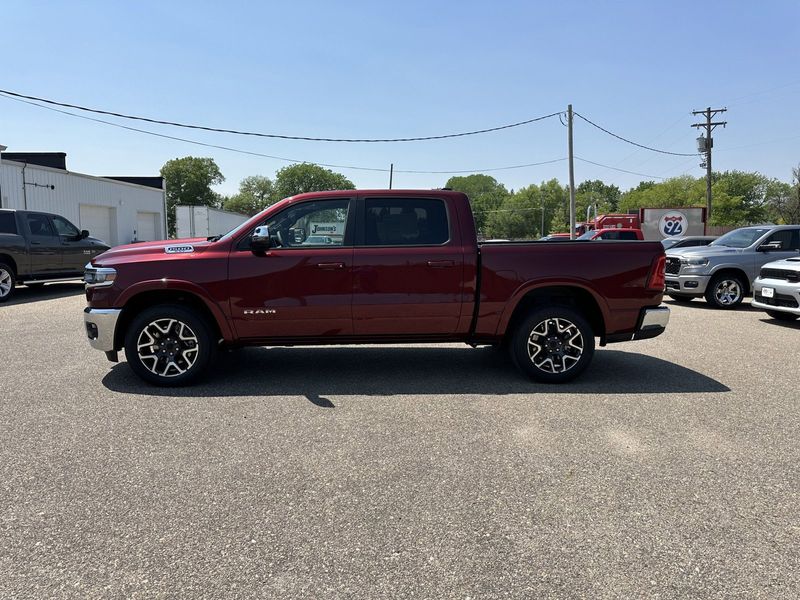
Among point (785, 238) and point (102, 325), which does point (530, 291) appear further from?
point (785, 238)

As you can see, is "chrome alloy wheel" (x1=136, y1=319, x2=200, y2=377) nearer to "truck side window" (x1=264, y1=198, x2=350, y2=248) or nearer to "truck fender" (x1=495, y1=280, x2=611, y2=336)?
"truck side window" (x1=264, y1=198, x2=350, y2=248)

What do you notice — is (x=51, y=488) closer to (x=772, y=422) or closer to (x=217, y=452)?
(x=217, y=452)

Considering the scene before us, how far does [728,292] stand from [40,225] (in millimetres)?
15302

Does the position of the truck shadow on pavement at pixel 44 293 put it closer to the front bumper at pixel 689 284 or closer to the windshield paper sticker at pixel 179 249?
the windshield paper sticker at pixel 179 249

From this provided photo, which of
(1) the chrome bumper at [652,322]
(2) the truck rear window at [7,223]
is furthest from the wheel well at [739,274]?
(2) the truck rear window at [7,223]

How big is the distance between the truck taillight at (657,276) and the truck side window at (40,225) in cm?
1316

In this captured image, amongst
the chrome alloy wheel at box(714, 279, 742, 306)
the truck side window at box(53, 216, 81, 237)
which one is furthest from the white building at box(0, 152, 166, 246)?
the chrome alloy wheel at box(714, 279, 742, 306)

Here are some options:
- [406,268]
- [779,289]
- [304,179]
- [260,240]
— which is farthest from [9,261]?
[304,179]

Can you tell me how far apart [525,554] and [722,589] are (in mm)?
816

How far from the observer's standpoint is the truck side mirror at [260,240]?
5304mm

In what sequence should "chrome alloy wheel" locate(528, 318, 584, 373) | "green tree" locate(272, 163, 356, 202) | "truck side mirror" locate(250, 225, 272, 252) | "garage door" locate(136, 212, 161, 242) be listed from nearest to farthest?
"truck side mirror" locate(250, 225, 272, 252) → "chrome alloy wheel" locate(528, 318, 584, 373) → "garage door" locate(136, 212, 161, 242) → "green tree" locate(272, 163, 356, 202)

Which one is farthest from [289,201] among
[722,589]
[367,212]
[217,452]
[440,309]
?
[722,589]

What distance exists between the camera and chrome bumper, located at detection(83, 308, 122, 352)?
5.37m

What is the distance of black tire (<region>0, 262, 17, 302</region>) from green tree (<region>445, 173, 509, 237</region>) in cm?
11701
